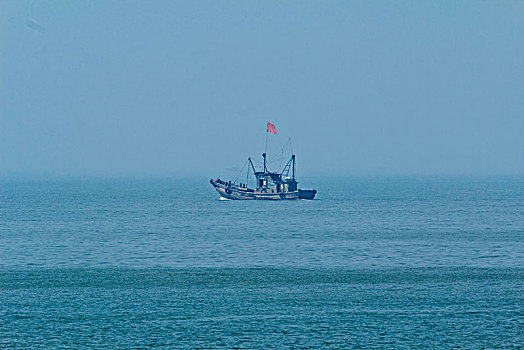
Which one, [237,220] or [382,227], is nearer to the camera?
[382,227]

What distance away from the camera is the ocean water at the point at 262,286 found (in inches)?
1422

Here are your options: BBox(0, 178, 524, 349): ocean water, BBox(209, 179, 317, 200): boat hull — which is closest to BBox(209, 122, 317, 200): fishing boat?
BBox(209, 179, 317, 200): boat hull

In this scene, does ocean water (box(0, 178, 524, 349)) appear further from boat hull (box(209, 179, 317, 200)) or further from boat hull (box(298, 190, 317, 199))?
boat hull (box(298, 190, 317, 199))

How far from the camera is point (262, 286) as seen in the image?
4894 cm

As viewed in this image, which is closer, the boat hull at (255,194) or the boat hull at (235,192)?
the boat hull at (255,194)

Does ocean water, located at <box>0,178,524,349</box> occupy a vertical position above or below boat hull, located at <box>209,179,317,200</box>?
below

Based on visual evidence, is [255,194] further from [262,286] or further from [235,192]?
[262,286]

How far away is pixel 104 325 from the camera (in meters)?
38.0

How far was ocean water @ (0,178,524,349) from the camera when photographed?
119ft

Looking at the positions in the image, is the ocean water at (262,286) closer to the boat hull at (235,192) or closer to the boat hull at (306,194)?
the boat hull at (235,192)

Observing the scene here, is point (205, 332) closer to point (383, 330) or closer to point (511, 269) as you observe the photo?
Answer: point (383, 330)

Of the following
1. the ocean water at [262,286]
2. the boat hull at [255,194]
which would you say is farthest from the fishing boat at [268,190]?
the ocean water at [262,286]

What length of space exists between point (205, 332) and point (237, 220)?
233 ft

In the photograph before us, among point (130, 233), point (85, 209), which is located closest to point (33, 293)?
point (130, 233)
